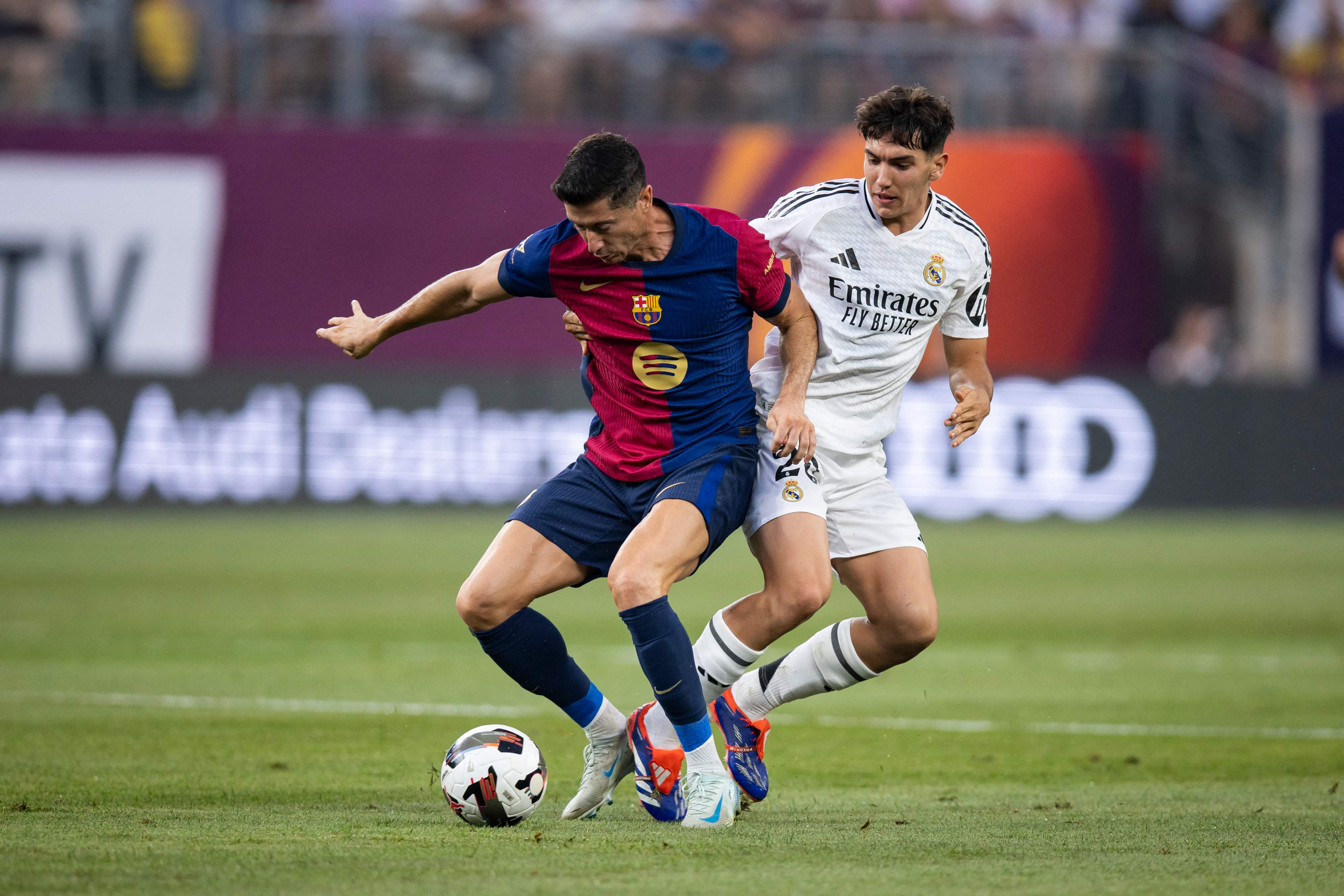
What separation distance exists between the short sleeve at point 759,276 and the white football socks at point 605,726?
1455 millimetres

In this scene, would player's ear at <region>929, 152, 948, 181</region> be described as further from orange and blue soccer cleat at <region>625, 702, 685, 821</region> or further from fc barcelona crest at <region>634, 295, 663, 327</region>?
orange and blue soccer cleat at <region>625, 702, 685, 821</region>

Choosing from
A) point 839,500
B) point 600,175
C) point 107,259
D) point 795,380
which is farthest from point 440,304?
point 107,259

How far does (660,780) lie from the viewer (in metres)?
5.55

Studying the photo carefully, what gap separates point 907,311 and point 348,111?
14451 millimetres

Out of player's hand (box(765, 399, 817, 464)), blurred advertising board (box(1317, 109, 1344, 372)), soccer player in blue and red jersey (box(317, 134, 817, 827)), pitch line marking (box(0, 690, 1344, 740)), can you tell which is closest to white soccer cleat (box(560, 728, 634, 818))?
soccer player in blue and red jersey (box(317, 134, 817, 827))

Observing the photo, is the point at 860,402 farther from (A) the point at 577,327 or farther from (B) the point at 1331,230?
(B) the point at 1331,230

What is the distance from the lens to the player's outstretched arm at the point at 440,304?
5.73 m

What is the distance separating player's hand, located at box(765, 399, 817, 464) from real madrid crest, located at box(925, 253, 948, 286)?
807mm

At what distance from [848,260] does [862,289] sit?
0.12 meters

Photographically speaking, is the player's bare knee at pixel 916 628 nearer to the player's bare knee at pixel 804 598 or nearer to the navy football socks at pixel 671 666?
the player's bare knee at pixel 804 598

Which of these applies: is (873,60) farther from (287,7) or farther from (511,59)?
(287,7)

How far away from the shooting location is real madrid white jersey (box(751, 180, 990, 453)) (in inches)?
238

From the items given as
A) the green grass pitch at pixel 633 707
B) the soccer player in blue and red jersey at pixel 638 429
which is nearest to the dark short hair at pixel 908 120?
the soccer player in blue and red jersey at pixel 638 429

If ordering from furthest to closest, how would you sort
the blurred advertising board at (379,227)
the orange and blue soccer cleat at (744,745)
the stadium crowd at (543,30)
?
the blurred advertising board at (379,227) < the stadium crowd at (543,30) < the orange and blue soccer cleat at (744,745)
